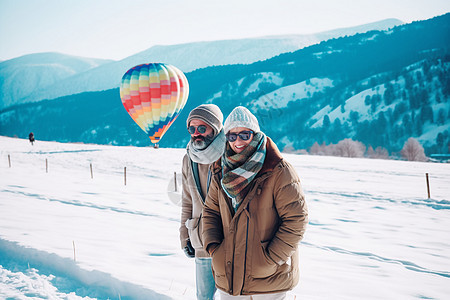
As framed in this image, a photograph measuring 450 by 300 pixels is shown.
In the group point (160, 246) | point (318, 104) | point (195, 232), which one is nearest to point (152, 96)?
point (160, 246)

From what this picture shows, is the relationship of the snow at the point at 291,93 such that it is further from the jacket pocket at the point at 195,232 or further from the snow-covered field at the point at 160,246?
the jacket pocket at the point at 195,232

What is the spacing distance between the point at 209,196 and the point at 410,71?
154215 mm

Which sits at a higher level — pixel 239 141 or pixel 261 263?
pixel 239 141

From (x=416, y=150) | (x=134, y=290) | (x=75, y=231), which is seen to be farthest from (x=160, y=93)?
(x=416, y=150)

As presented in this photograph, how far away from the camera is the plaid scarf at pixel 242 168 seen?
219 cm

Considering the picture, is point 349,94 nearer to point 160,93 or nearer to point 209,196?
point 160,93

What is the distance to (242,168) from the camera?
2.19 m

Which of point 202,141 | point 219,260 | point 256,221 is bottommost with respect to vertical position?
point 219,260

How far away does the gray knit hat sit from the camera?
2.70m

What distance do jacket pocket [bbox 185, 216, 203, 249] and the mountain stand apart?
8533cm

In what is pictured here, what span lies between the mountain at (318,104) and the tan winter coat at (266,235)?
85797 millimetres

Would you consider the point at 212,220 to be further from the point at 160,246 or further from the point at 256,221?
the point at 160,246

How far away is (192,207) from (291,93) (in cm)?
16318

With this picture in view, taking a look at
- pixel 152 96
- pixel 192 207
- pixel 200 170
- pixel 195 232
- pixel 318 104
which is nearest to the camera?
pixel 195 232
